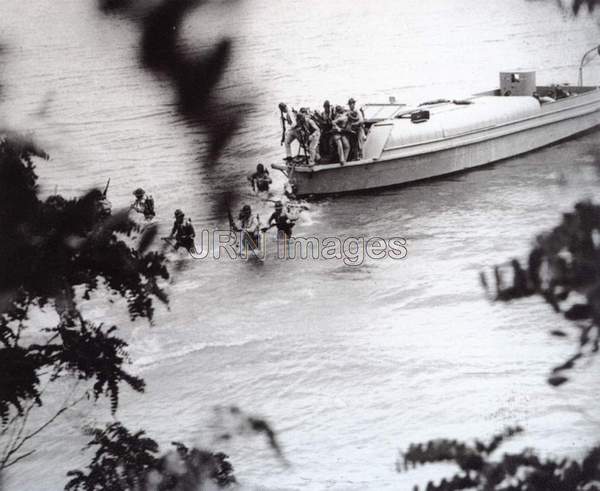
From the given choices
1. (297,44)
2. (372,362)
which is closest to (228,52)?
(297,44)

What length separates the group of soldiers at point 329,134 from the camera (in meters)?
13.4

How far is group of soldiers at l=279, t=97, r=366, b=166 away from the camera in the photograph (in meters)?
13.4

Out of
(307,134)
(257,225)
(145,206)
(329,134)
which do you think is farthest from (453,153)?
(145,206)

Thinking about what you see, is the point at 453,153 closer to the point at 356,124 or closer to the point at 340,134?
the point at 356,124

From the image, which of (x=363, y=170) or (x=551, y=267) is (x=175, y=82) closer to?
(x=551, y=267)

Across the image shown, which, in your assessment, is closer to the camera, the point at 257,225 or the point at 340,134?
the point at 257,225

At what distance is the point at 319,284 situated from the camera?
9.81 m

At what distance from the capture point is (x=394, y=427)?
5.43m

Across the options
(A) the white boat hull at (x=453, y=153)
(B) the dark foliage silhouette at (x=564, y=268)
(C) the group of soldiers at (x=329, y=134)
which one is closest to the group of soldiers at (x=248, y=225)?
(A) the white boat hull at (x=453, y=153)

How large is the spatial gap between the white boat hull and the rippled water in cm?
69

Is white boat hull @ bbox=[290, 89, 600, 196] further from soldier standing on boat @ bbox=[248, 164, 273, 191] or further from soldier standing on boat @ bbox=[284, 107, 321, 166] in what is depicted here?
soldier standing on boat @ bbox=[248, 164, 273, 191]

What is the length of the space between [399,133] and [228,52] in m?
12.8

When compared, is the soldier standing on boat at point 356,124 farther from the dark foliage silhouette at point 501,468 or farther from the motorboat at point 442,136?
the dark foliage silhouette at point 501,468

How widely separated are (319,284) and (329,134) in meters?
4.70
